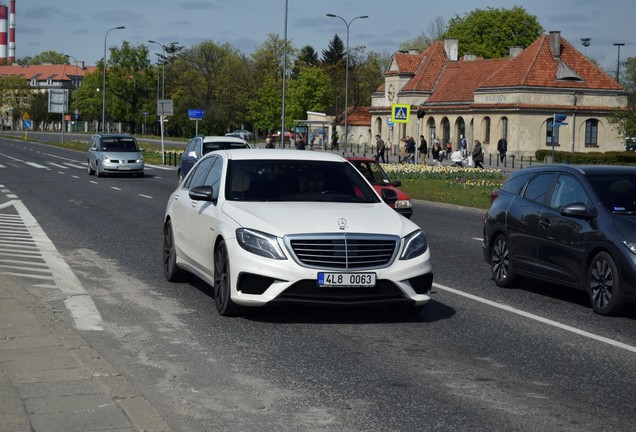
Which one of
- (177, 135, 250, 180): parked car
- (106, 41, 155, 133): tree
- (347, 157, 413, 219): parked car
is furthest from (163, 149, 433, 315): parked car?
(106, 41, 155, 133): tree

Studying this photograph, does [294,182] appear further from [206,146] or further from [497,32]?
[497,32]

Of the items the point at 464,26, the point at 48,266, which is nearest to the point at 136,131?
the point at 464,26

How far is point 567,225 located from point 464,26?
109 m

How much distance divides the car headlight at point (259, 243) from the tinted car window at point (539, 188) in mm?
3897

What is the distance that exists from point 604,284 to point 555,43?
82168mm

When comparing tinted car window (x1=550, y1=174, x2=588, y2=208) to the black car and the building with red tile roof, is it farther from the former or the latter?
the building with red tile roof

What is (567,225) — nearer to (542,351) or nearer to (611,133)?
(542,351)

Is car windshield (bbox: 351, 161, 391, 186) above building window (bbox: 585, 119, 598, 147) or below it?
below

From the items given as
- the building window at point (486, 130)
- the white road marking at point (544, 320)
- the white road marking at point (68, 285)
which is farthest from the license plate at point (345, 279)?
the building window at point (486, 130)

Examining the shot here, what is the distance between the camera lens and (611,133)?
87500mm

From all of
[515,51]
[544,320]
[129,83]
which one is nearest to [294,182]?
[544,320]

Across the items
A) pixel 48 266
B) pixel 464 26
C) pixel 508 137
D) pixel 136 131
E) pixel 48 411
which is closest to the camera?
pixel 48 411

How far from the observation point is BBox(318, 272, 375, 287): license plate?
9.42 m

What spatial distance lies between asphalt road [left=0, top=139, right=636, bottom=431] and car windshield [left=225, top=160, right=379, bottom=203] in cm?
110
